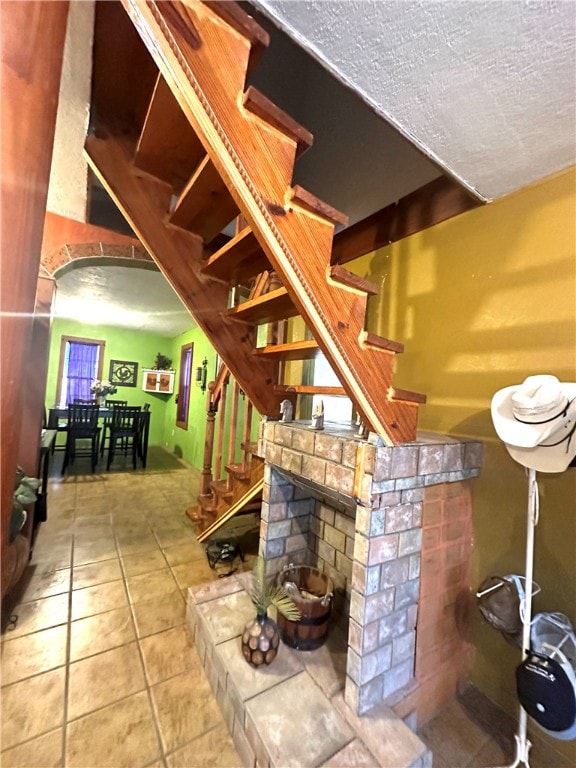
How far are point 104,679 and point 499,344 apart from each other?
2335 millimetres

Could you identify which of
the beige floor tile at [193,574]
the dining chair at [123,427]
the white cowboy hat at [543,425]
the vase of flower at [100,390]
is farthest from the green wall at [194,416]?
the white cowboy hat at [543,425]

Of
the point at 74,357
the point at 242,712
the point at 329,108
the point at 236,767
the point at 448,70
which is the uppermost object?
the point at 329,108

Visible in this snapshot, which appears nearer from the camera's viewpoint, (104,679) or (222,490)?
(104,679)

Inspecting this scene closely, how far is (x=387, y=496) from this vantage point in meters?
1.08

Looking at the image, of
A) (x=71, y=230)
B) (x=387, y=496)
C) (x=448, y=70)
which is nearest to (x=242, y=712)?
(x=387, y=496)

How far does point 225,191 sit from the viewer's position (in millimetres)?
1098

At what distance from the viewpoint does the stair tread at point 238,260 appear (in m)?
1.12

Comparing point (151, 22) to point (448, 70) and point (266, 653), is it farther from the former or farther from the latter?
point (266, 653)


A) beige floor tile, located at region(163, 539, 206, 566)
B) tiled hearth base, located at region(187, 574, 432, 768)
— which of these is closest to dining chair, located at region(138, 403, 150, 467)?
beige floor tile, located at region(163, 539, 206, 566)

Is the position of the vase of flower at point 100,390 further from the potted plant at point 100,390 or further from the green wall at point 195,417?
the green wall at point 195,417

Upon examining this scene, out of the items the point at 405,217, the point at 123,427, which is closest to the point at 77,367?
the point at 123,427

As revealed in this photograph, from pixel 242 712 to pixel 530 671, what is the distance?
978mm

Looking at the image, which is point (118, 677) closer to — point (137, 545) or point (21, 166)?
point (137, 545)

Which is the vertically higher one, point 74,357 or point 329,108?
point 329,108
